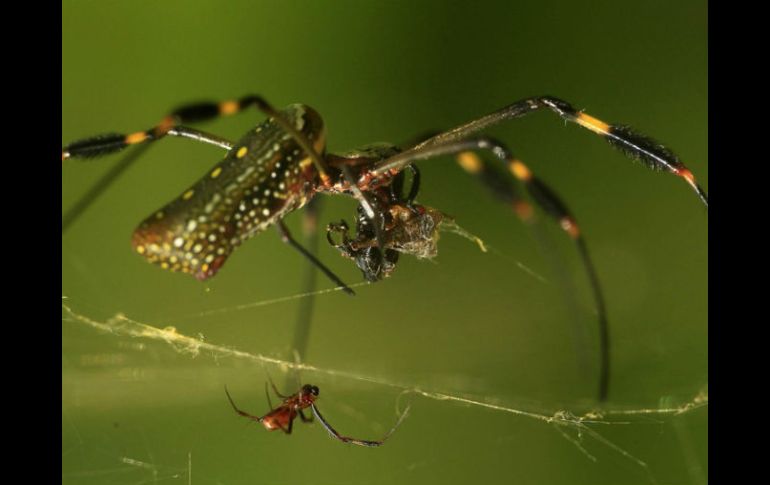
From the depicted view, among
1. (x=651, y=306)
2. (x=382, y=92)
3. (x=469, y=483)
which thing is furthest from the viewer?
(x=382, y=92)

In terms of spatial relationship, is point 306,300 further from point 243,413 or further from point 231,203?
point 231,203

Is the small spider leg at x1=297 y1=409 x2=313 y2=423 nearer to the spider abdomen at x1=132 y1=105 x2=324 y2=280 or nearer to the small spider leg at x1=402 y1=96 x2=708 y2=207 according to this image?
the spider abdomen at x1=132 y1=105 x2=324 y2=280

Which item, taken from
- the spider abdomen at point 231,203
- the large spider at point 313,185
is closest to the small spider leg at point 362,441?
the large spider at point 313,185

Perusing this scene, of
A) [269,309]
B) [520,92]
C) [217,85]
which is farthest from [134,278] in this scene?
[520,92]

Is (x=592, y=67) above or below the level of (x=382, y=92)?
above

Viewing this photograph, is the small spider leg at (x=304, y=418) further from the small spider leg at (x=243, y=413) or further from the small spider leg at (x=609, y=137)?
the small spider leg at (x=609, y=137)

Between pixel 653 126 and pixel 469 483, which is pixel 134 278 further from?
pixel 653 126

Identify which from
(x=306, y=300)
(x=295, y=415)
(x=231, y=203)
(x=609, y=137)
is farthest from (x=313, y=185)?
(x=609, y=137)

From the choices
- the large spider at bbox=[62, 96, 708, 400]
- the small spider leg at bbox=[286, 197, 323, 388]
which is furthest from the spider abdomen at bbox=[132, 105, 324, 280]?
the small spider leg at bbox=[286, 197, 323, 388]
